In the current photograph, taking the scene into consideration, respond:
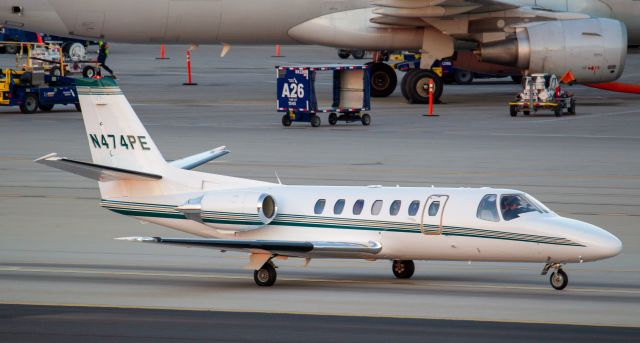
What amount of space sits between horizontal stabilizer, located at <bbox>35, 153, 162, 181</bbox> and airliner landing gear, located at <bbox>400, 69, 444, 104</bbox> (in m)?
27.5

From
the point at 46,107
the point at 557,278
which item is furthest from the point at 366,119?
the point at 557,278

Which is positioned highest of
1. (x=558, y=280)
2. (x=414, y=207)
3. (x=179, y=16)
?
(x=179, y=16)

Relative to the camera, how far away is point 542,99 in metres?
43.7

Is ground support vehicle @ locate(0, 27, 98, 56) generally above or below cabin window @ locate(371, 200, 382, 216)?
above

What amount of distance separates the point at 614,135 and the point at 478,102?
11541 millimetres

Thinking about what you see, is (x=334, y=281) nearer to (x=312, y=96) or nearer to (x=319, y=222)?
(x=319, y=222)

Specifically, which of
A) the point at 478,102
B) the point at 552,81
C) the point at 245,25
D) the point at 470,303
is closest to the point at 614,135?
the point at 552,81

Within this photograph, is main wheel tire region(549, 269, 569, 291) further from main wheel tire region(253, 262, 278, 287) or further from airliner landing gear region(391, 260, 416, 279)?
main wheel tire region(253, 262, 278, 287)

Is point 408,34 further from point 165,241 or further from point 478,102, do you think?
point 165,241

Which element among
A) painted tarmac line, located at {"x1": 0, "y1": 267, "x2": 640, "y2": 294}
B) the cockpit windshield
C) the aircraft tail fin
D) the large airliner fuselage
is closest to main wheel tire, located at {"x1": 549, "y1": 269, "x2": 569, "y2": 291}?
painted tarmac line, located at {"x1": 0, "y1": 267, "x2": 640, "y2": 294}

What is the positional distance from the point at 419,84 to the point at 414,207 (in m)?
28.6

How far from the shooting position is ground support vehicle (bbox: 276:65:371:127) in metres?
41.3

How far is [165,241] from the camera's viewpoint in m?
17.8

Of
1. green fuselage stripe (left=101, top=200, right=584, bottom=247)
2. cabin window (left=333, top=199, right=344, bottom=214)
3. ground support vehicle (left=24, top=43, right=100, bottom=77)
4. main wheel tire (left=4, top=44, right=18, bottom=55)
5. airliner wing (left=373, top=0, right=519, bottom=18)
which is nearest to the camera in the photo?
green fuselage stripe (left=101, top=200, right=584, bottom=247)
